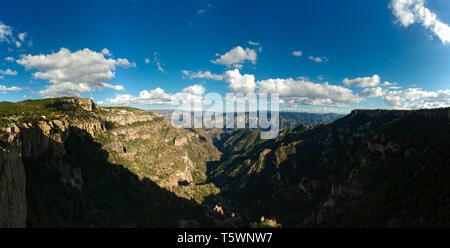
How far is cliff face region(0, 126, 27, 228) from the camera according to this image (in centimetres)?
2972

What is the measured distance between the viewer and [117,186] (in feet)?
406

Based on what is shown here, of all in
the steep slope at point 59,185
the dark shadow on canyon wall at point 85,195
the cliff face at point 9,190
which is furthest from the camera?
the dark shadow on canyon wall at point 85,195

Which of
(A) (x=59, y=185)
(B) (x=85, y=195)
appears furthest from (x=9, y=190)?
(B) (x=85, y=195)

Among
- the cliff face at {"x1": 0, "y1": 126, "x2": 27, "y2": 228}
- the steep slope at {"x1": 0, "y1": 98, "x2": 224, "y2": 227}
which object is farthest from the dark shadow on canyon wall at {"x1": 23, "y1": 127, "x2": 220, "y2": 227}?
the cliff face at {"x1": 0, "y1": 126, "x2": 27, "y2": 228}

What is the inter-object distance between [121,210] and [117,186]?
117 feet

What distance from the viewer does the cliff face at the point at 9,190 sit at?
29.7 meters

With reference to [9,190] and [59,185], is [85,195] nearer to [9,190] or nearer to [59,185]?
[59,185]

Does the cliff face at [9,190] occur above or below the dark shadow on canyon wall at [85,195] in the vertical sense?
above

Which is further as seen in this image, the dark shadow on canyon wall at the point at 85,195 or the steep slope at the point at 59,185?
the dark shadow on canyon wall at the point at 85,195

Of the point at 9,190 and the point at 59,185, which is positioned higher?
the point at 9,190

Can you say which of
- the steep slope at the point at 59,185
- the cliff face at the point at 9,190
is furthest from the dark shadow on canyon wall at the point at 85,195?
the cliff face at the point at 9,190

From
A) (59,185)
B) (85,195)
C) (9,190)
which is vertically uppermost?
(9,190)

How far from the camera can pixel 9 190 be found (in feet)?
108

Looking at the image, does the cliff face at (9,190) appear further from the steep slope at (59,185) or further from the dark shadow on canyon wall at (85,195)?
the dark shadow on canyon wall at (85,195)
